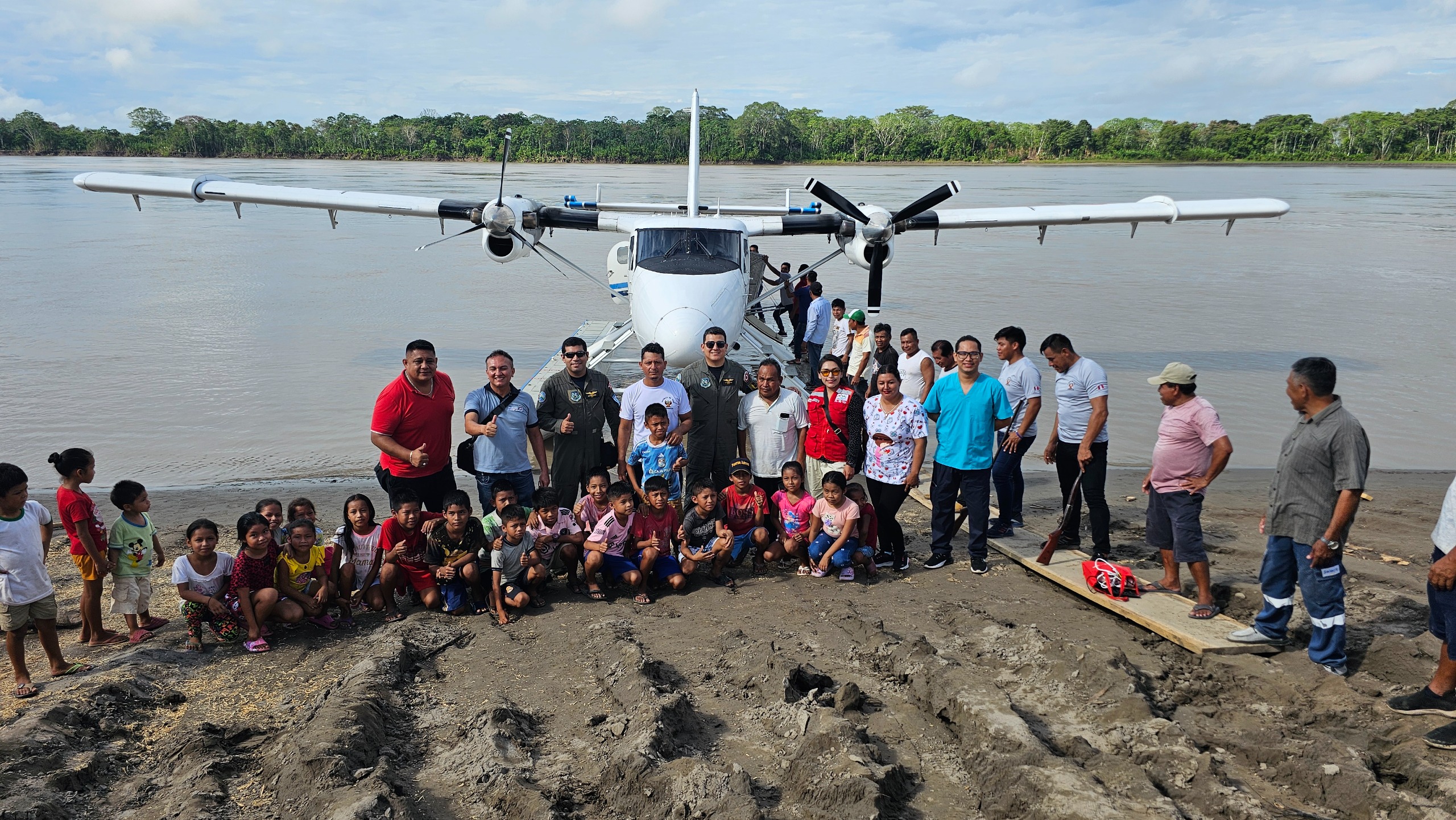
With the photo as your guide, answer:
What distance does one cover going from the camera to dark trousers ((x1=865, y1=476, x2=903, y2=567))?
5926 mm

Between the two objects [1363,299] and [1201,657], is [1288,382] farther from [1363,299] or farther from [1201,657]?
[1363,299]

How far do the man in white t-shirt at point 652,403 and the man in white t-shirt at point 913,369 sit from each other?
2783mm

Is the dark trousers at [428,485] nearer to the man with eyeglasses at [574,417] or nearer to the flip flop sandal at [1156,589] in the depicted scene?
the man with eyeglasses at [574,417]

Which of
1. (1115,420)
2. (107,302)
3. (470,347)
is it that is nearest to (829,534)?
(1115,420)

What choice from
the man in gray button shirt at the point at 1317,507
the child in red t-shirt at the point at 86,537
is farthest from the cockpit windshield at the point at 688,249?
the man in gray button shirt at the point at 1317,507

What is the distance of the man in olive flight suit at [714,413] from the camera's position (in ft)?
20.9

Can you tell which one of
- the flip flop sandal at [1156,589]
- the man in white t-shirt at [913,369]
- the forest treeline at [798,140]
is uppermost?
the forest treeline at [798,140]

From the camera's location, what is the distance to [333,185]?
5166 centimetres

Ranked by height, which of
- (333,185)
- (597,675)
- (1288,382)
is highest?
(333,185)

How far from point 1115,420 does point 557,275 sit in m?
19.9

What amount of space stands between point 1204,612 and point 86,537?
6.27 metres

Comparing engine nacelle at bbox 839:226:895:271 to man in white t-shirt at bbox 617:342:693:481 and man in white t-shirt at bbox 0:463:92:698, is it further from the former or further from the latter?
man in white t-shirt at bbox 0:463:92:698

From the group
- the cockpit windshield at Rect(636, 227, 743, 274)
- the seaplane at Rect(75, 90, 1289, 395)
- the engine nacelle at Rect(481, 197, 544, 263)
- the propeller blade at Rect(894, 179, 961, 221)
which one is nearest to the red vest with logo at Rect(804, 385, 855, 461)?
the seaplane at Rect(75, 90, 1289, 395)

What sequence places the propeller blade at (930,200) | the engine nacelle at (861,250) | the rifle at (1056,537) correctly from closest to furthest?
the rifle at (1056,537) < the propeller blade at (930,200) < the engine nacelle at (861,250)
